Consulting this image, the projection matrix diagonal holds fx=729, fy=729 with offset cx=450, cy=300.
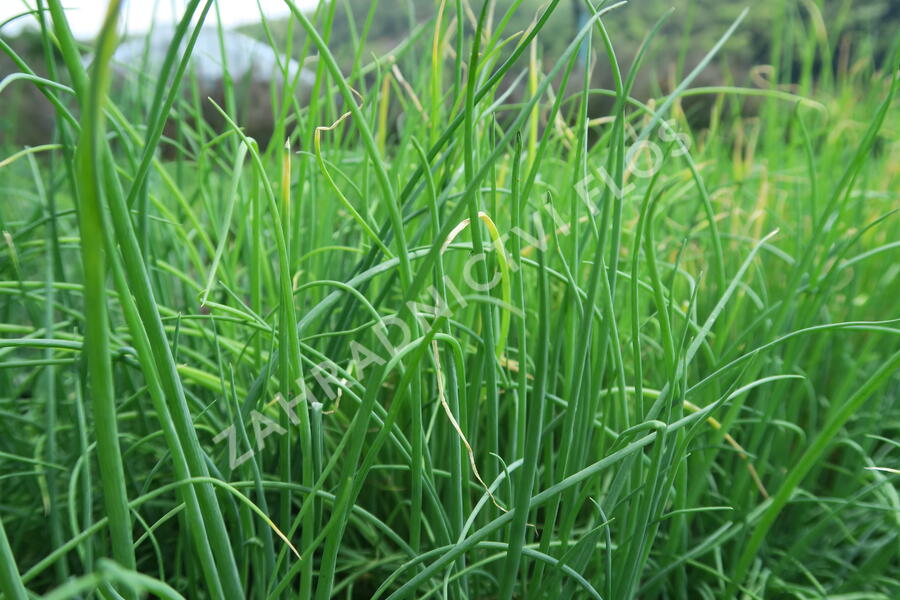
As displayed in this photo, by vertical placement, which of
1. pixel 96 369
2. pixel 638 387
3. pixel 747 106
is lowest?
pixel 747 106

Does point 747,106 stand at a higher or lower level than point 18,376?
lower

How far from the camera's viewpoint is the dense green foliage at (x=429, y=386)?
0.92 feet

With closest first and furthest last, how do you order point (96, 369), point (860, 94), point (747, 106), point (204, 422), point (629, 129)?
point (96, 369)
point (204, 422)
point (629, 129)
point (860, 94)
point (747, 106)

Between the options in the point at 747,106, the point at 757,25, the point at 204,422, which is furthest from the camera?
the point at 757,25

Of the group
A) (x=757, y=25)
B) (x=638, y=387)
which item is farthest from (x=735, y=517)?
(x=757, y=25)

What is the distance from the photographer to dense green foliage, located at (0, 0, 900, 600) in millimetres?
279

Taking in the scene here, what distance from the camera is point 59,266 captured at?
0.50 metres

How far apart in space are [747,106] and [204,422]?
3.15 m

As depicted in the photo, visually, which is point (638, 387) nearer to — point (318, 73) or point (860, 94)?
point (318, 73)

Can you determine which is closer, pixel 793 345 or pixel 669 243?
pixel 793 345

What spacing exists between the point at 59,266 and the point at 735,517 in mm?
497


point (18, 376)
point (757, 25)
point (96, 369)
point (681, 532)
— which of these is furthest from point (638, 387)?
point (757, 25)

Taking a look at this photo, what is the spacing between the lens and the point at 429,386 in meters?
0.50

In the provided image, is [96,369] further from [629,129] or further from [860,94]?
[860,94]
